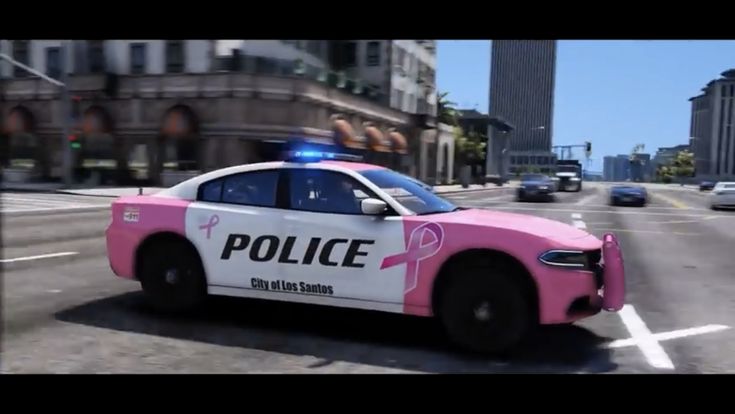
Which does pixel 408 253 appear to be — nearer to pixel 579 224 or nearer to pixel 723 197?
pixel 579 224

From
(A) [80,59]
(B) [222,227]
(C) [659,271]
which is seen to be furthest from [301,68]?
(B) [222,227]

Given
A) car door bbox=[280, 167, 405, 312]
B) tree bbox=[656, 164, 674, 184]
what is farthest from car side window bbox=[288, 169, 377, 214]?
tree bbox=[656, 164, 674, 184]

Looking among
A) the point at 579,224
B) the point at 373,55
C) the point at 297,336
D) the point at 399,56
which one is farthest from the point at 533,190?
the point at 297,336

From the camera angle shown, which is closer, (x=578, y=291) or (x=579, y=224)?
(x=578, y=291)

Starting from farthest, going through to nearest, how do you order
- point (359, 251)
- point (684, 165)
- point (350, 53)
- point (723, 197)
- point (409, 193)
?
point (684, 165)
point (350, 53)
point (723, 197)
point (409, 193)
point (359, 251)

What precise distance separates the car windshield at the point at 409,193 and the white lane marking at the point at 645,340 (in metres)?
2.11

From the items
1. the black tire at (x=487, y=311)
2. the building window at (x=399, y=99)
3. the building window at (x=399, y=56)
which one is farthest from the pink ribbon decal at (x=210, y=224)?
the building window at (x=399, y=99)

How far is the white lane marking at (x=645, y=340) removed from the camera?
4.96m

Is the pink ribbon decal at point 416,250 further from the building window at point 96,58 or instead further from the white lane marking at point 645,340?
the building window at point 96,58

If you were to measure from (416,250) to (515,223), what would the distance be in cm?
90

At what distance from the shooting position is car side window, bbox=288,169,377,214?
18.1 ft

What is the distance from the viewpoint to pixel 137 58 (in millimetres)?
36781
